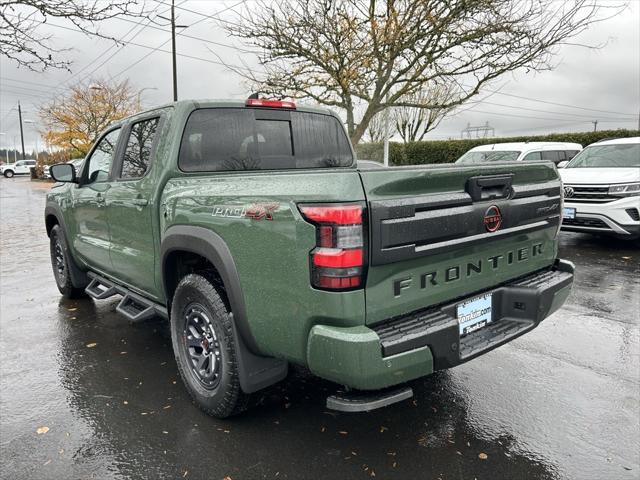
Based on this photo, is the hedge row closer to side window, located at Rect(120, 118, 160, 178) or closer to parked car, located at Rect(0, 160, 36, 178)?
side window, located at Rect(120, 118, 160, 178)

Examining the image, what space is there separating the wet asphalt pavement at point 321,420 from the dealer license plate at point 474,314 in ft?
2.12

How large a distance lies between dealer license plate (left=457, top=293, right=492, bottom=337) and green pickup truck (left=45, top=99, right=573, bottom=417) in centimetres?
1

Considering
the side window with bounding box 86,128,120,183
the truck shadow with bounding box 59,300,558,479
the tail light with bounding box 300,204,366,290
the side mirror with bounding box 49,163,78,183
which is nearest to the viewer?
the tail light with bounding box 300,204,366,290

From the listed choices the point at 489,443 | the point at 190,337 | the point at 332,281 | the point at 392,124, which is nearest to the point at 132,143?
the point at 190,337

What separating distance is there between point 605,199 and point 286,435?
6.88m

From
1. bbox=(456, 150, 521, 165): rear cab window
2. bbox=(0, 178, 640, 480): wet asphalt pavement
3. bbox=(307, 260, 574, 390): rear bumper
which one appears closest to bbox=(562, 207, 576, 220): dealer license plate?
bbox=(0, 178, 640, 480): wet asphalt pavement

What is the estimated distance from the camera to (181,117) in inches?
129

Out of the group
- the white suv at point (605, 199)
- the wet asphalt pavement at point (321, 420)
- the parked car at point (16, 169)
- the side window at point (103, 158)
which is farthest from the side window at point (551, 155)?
the parked car at point (16, 169)

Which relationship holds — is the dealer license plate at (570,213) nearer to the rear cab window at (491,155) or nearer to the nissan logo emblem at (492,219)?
Result: the rear cab window at (491,155)

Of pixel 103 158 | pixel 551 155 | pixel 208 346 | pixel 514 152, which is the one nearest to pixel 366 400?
pixel 208 346

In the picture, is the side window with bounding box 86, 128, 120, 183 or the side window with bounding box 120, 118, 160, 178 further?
the side window with bounding box 86, 128, 120, 183

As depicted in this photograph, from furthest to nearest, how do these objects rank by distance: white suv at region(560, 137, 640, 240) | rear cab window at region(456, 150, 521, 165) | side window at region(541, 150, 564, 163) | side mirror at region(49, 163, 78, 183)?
side window at region(541, 150, 564, 163) → rear cab window at region(456, 150, 521, 165) → white suv at region(560, 137, 640, 240) → side mirror at region(49, 163, 78, 183)

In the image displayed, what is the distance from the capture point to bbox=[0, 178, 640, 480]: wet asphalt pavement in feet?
8.27

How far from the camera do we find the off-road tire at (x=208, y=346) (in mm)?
2699
